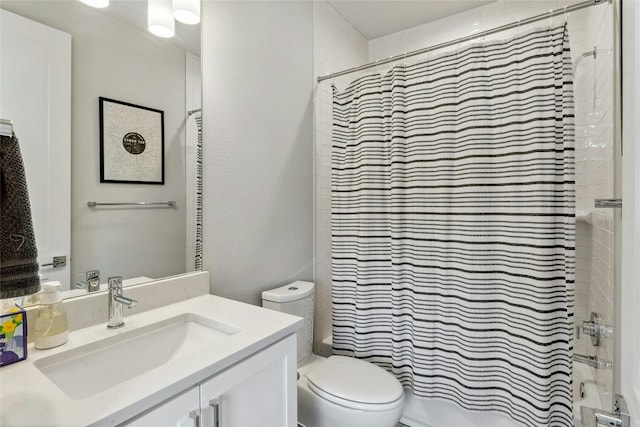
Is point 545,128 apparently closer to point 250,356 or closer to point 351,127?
point 351,127

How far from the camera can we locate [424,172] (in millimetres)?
1604

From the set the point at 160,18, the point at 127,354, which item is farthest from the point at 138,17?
the point at 127,354

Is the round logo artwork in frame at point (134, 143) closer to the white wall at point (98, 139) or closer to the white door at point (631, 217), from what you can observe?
the white wall at point (98, 139)

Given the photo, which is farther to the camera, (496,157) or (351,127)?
(351,127)

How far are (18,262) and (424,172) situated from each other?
150cm

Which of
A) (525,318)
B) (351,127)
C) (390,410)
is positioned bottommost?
(390,410)

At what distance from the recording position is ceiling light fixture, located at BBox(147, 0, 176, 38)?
4.05ft

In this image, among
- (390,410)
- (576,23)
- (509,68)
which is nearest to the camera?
(390,410)

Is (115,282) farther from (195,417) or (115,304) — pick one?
(195,417)

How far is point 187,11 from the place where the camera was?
4.38 ft

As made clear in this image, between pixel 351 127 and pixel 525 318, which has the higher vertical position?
pixel 351 127

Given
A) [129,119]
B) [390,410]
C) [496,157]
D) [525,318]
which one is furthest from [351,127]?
[390,410]

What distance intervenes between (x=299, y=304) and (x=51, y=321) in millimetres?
1055

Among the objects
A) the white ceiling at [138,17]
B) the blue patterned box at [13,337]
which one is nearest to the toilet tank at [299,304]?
the blue patterned box at [13,337]
